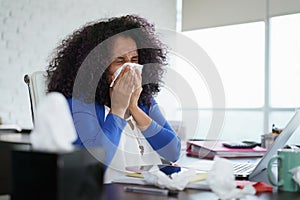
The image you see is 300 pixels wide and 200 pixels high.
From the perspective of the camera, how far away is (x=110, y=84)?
134 centimetres

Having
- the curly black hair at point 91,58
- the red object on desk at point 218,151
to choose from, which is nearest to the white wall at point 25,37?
the curly black hair at point 91,58

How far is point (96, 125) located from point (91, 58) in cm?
25

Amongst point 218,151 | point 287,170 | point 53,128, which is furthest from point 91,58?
point 53,128

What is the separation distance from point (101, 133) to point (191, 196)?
1.62 feet

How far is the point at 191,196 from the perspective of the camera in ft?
2.62

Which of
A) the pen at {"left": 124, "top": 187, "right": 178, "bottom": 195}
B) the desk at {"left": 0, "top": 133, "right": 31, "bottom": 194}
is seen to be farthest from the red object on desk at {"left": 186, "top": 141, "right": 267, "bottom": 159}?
the desk at {"left": 0, "top": 133, "right": 31, "bottom": 194}

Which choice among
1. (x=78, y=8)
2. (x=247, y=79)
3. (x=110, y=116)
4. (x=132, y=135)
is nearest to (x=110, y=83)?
(x=110, y=116)

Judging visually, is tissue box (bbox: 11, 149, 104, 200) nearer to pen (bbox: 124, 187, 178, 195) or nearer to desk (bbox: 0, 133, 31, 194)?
desk (bbox: 0, 133, 31, 194)

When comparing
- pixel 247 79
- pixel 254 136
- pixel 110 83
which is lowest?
pixel 254 136

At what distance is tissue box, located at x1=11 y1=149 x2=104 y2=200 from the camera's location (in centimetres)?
46

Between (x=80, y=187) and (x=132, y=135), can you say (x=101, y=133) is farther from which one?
(x=80, y=187)

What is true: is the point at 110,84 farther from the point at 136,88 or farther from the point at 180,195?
the point at 180,195

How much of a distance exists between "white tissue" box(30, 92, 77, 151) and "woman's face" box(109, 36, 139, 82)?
834 mm

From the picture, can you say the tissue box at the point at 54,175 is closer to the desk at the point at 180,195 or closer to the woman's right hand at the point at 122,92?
the desk at the point at 180,195
